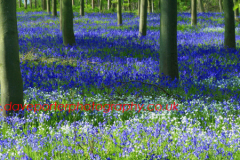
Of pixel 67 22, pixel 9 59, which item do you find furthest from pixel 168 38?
pixel 67 22

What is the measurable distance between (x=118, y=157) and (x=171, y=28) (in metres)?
4.48

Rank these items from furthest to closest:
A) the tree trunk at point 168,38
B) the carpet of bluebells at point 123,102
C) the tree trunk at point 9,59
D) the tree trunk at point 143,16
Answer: the tree trunk at point 143,16
the tree trunk at point 168,38
the tree trunk at point 9,59
the carpet of bluebells at point 123,102

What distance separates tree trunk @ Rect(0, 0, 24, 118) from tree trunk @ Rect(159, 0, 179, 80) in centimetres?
395

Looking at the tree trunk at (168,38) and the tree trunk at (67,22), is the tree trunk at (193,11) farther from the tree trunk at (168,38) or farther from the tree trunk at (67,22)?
the tree trunk at (168,38)

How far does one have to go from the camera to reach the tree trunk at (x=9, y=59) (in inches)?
159

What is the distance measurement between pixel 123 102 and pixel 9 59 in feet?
7.58

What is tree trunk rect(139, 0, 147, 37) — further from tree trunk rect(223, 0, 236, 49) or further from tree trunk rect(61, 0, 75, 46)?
tree trunk rect(61, 0, 75, 46)

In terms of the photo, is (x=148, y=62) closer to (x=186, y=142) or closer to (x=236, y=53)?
(x=236, y=53)

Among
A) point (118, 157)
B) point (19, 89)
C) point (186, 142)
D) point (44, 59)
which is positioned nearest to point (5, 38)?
point (19, 89)

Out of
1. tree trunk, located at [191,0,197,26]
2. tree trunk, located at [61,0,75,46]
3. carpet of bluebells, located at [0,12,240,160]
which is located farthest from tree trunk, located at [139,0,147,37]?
tree trunk, located at [191,0,197,26]

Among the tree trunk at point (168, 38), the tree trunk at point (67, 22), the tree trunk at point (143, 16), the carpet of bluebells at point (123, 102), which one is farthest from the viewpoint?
the tree trunk at point (143, 16)

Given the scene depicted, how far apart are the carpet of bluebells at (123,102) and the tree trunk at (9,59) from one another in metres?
0.31

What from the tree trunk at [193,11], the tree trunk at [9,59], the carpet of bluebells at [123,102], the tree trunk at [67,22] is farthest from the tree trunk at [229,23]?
the tree trunk at [9,59]

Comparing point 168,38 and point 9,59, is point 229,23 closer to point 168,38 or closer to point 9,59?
point 168,38
